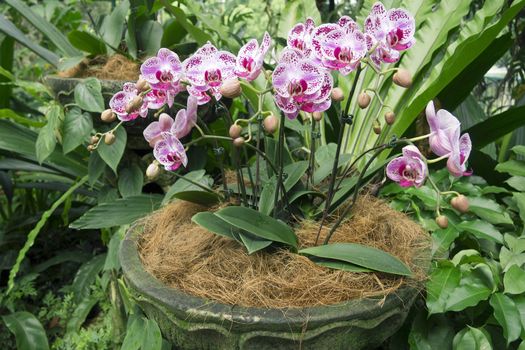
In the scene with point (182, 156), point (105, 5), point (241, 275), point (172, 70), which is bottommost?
point (105, 5)

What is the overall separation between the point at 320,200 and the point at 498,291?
0.43 m

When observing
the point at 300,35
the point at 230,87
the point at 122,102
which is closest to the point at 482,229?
the point at 300,35

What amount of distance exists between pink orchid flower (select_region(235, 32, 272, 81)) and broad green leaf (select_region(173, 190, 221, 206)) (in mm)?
343

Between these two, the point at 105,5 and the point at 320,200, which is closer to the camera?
the point at 320,200

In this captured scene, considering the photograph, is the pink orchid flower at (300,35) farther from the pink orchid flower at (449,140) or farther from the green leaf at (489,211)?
A: the green leaf at (489,211)

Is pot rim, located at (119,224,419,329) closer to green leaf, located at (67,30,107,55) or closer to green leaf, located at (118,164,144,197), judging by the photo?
green leaf, located at (118,164,144,197)

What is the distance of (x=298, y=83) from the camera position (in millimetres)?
819

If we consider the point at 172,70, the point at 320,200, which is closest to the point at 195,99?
the point at 172,70

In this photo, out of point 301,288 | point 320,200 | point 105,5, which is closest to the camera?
point 301,288

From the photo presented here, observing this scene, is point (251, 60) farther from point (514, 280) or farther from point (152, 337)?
point (514, 280)

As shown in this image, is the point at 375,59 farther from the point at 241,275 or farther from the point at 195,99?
the point at 241,275

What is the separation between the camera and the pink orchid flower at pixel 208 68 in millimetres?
886

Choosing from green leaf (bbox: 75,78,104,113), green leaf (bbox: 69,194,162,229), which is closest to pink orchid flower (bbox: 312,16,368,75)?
green leaf (bbox: 69,194,162,229)

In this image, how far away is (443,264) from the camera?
3.61 ft
